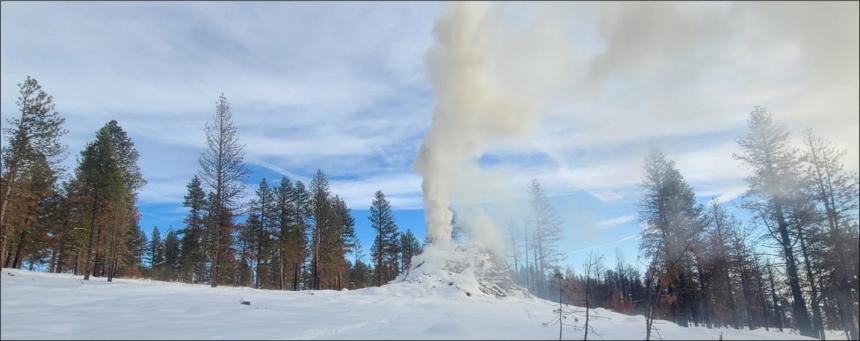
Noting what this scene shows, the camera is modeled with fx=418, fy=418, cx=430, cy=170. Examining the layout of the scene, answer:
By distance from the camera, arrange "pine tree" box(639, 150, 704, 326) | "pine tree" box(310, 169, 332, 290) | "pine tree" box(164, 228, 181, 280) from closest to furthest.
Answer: "pine tree" box(639, 150, 704, 326), "pine tree" box(310, 169, 332, 290), "pine tree" box(164, 228, 181, 280)

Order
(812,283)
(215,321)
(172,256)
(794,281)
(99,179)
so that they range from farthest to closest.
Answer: (172,256)
(99,179)
(794,281)
(812,283)
(215,321)

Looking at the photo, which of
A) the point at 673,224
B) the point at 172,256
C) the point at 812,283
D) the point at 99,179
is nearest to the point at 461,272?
the point at 673,224

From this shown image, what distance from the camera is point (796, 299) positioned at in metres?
16.8

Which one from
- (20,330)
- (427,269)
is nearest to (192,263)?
(427,269)

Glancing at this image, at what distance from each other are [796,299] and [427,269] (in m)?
19.5

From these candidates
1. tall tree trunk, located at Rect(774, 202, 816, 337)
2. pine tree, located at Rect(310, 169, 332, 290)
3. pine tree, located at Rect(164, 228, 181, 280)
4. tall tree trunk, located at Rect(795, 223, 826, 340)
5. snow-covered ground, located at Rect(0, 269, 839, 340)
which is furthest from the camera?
pine tree, located at Rect(164, 228, 181, 280)

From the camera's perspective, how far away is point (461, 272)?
101ft

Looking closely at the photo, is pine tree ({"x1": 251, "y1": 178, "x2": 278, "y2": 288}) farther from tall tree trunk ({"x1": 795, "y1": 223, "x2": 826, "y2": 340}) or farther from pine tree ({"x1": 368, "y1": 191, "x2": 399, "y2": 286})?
tall tree trunk ({"x1": 795, "y1": 223, "x2": 826, "y2": 340})

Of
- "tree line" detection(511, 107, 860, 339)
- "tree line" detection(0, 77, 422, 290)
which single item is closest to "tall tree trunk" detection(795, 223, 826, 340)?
"tree line" detection(511, 107, 860, 339)

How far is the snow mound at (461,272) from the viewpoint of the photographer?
2517 centimetres

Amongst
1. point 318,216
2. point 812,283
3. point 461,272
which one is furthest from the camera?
point 318,216

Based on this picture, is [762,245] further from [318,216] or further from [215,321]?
[318,216]

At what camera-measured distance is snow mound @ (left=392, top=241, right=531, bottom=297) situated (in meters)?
25.2

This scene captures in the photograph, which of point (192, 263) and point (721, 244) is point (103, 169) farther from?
point (721, 244)
